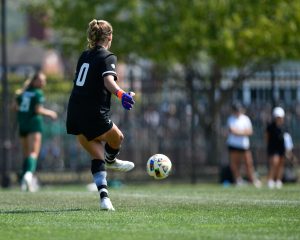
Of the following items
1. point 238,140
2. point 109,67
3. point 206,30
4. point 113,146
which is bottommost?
point 238,140

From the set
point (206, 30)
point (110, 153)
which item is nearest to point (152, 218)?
point (110, 153)

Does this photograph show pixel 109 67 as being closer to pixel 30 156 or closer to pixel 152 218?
pixel 152 218

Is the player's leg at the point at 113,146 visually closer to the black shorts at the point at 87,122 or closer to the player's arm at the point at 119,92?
the black shorts at the point at 87,122

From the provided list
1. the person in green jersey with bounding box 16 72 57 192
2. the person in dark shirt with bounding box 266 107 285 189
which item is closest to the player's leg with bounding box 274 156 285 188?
the person in dark shirt with bounding box 266 107 285 189

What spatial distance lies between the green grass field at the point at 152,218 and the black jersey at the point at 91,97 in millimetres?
1018

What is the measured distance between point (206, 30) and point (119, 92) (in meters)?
19.7

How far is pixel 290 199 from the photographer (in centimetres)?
1373

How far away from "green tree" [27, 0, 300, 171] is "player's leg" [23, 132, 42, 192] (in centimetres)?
1151

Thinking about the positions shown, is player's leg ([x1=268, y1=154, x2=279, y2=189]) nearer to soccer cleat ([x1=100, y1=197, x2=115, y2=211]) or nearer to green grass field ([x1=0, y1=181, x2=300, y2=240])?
green grass field ([x1=0, y1=181, x2=300, y2=240])

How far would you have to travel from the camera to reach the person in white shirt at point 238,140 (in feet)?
80.5

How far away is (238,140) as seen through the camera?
2488cm

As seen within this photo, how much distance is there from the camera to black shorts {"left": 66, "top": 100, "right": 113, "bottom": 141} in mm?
11641

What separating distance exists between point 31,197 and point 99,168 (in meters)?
2.96

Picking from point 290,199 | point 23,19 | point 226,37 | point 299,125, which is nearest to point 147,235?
point 290,199
